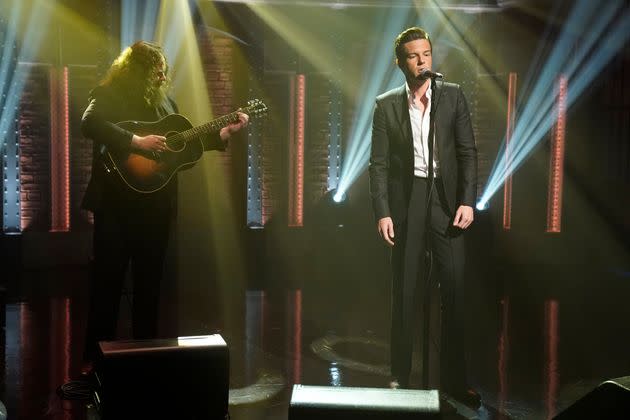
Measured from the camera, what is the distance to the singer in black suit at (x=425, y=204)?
379 centimetres

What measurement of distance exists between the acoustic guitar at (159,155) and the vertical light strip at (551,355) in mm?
2228

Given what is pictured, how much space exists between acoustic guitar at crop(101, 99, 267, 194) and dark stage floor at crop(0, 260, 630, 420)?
1.17 m

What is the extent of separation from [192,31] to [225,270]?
292cm

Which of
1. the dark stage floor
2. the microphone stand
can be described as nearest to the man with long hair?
the dark stage floor

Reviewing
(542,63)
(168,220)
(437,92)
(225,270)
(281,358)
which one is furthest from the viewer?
(542,63)

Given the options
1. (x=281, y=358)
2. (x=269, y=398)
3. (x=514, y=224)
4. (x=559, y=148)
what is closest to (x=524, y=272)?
(x=514, y=224)

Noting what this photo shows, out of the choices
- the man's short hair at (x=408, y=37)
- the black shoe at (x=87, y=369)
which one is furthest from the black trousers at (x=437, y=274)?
the black shoe at (x=87, y=369)

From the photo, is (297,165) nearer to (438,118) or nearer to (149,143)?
(149,143)

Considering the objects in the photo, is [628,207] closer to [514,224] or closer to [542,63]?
[514,224]

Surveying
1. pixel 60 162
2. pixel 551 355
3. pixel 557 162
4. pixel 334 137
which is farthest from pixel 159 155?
pixel 557 162

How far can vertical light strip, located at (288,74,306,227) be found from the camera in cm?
983

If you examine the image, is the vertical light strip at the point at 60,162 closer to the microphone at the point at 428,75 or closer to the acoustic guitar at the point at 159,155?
→ the acoustic guitar at the point at 159,155

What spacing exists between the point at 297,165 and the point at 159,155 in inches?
232

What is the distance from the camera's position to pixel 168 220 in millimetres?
4090
